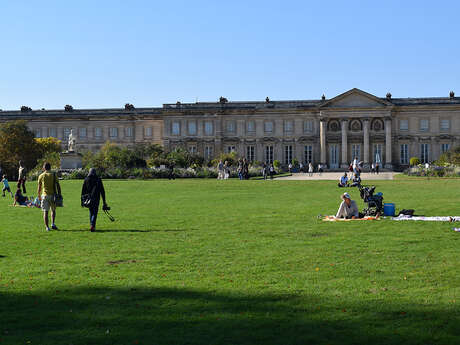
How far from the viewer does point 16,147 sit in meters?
60.8

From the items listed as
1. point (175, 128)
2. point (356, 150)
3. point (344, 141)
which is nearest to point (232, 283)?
point (344, 141)

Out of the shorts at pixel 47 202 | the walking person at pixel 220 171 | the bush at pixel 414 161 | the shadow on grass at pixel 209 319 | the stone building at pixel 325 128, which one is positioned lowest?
the shadow on grass at pixel 209 319

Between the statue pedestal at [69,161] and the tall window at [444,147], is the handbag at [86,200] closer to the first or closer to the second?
the statue pedestal at [69,161]

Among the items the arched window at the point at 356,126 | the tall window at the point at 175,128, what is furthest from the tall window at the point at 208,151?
the arched window at the point at 356,126

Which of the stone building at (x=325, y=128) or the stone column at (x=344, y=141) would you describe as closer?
the stone building at (x=325, y=128)

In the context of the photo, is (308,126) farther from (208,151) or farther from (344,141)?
(208,151)

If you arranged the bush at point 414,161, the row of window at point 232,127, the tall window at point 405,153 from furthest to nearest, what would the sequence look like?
1. the row of window at point 232,127
2. the tall window at point 405,153
3. the bush at point 414,161

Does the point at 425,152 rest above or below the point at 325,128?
below

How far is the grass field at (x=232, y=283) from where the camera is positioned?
6535 millimetres

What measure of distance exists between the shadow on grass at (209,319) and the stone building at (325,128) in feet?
213

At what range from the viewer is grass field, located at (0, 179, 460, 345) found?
257 inches

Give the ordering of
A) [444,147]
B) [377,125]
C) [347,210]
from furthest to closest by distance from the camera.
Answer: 1. [377,125]
2. [444,147]
3. [347,210]

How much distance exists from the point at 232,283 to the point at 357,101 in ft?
215

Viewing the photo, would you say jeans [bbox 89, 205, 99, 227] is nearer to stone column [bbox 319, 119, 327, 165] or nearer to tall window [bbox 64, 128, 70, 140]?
stone column [bbox 319, 119, 327, 165]
